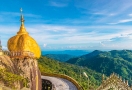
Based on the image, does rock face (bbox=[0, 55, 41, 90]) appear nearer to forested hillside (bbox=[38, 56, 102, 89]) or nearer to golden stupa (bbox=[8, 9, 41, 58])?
golden stupa (bbox=[8, 9, 41, 58])

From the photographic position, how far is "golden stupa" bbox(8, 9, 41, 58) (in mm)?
24406

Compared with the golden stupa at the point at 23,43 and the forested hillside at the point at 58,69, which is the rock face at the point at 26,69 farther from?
the forested hillside at the point at 58,69

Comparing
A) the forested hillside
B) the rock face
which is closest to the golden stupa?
the rock face

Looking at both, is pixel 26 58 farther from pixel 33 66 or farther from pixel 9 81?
pixel 9 81

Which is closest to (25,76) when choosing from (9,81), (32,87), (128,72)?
(32,87)

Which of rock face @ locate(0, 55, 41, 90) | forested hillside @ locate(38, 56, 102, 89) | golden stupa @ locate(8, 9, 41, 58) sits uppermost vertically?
golden stupa @ locate(8, 9, 41, 58)

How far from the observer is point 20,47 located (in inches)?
958

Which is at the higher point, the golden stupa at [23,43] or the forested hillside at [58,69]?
the golden stupa at [23,43]

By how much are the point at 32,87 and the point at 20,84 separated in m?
2.73

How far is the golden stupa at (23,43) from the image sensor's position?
24.4m

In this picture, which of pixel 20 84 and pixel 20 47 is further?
pixel 20 47

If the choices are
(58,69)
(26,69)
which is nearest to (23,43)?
(26,69)

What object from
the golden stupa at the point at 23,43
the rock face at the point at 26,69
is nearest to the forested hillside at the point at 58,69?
the rock face at the point at 26,69

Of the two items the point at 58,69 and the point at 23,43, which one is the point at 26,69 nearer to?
the point at 23,43
